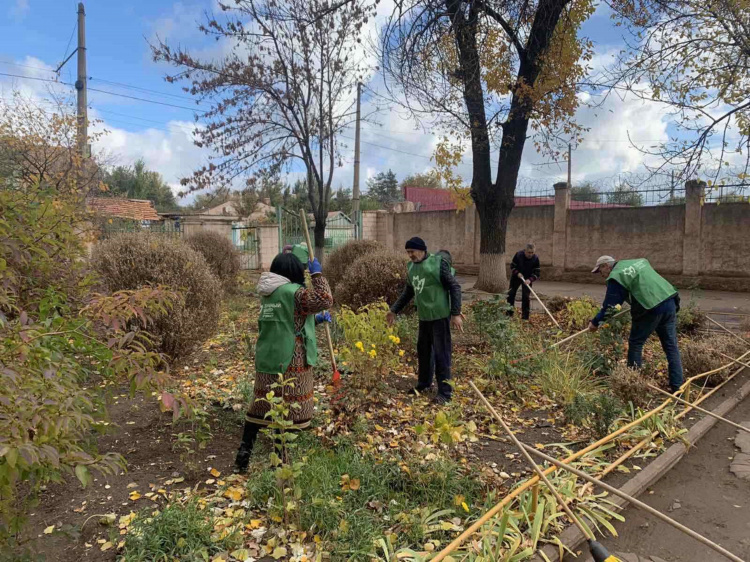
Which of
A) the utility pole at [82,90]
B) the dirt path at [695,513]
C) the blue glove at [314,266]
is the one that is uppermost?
the utility pole at [82,90]

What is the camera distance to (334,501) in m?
2.86

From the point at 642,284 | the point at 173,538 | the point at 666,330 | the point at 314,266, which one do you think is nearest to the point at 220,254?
the point at 314,266

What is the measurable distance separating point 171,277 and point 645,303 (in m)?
5.05

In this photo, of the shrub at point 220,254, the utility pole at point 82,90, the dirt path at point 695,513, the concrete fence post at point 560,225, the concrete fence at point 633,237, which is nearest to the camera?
the dirt path at point 695,513

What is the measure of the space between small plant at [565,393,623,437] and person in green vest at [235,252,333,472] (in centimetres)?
236

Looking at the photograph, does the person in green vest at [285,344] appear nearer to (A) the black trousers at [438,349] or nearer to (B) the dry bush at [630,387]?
(A) the black trousers at [438,349]

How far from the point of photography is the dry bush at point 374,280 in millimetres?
7910

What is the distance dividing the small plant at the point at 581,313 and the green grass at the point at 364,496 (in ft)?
16.1

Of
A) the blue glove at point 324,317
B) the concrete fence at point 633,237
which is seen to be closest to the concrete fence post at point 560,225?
the concrete fence at point 633,237

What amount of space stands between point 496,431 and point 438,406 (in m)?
0.59

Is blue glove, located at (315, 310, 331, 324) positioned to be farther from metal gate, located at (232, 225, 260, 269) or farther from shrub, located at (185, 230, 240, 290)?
metal gate, located at (232, 225, 260, 269)

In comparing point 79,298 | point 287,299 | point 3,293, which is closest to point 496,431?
point 287,299

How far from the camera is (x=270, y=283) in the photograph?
3271 mm

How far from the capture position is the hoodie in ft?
10.7
